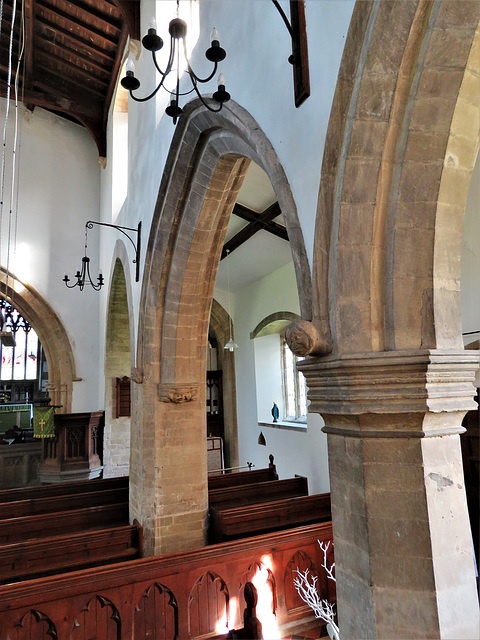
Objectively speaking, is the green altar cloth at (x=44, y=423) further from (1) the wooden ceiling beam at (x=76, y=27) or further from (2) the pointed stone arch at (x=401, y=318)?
(2) the pointed stone arch at (x=401, y=318)

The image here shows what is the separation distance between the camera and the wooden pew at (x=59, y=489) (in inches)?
218

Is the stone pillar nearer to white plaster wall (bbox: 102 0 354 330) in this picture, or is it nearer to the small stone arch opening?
white plaster wall (bbox: 102 0 354 330)

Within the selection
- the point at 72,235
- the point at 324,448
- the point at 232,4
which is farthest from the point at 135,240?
the point at 72,235

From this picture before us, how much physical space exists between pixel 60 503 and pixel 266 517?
2476 millimetres

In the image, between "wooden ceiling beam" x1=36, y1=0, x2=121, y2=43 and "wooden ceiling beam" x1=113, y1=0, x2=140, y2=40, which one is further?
"wooden ceiling beam" x1=36, y1=0, x2=121, y2=43

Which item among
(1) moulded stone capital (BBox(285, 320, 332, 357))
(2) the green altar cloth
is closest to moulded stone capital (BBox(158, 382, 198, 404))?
(1) moulded stone capital (BBox(285, 320, 332, 357))

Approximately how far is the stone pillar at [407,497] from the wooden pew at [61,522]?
12.7ft

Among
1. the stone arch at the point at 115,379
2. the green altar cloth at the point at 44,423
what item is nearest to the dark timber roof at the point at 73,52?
the stone arch at the point at 115,379

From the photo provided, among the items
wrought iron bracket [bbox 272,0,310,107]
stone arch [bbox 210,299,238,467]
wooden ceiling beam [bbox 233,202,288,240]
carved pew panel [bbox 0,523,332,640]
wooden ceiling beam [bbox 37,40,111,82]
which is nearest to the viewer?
wrought iron bracket [bbox 272,0,310,107]

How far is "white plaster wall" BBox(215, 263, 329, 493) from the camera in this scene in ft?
22.0

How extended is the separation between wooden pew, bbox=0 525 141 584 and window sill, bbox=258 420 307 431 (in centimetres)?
391

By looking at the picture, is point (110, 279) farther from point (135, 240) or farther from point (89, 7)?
point (89, 7)

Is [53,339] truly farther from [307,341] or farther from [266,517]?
[307,341]

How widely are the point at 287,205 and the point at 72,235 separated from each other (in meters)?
8.58
